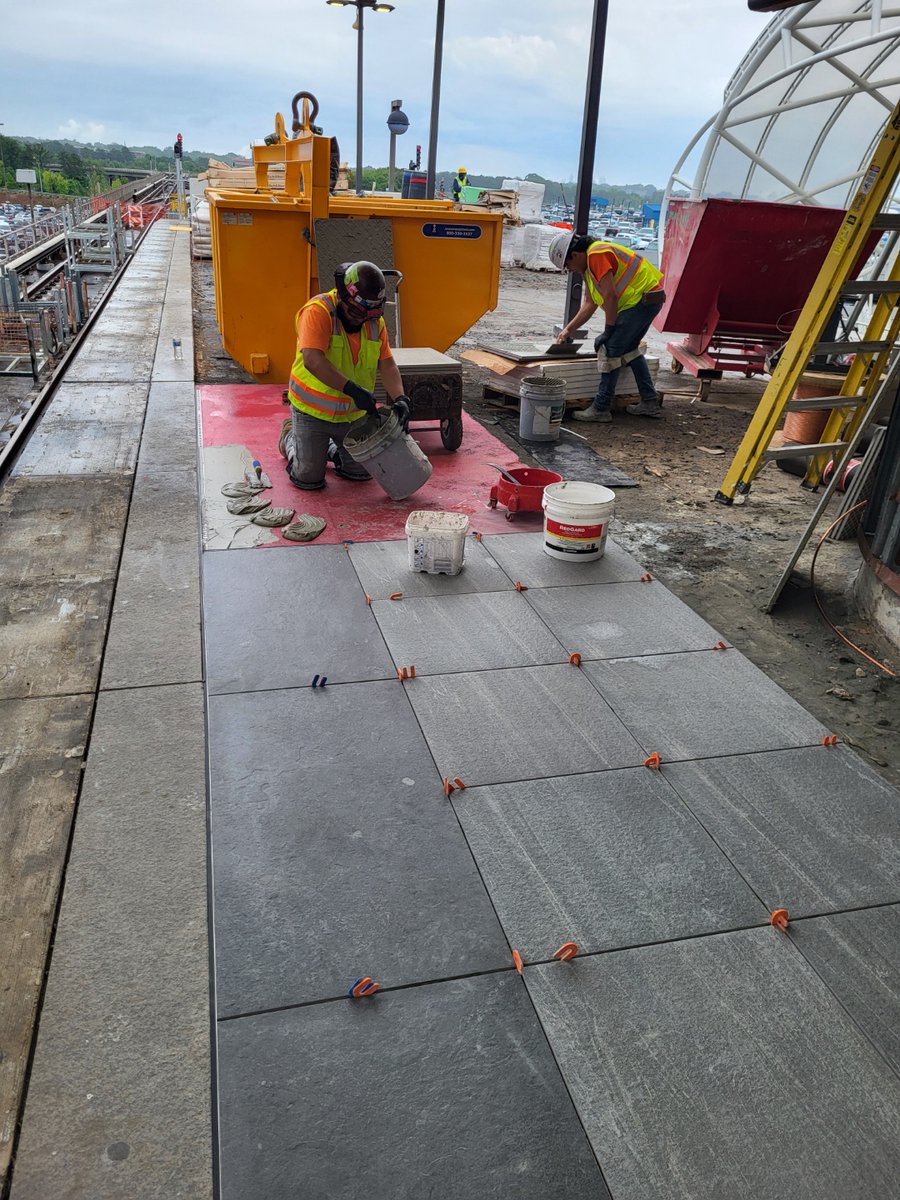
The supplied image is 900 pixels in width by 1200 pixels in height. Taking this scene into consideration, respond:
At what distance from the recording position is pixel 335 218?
753 cm

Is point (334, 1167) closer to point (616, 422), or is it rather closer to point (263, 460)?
point (263, 460)

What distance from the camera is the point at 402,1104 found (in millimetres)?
2029

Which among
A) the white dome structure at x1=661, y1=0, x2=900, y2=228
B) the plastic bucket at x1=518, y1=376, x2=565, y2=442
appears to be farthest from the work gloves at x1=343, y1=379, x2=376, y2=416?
the white dome structure at x1=661, y1=0, x2=900, y2=228

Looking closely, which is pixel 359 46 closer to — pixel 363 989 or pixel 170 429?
pixel 170 429

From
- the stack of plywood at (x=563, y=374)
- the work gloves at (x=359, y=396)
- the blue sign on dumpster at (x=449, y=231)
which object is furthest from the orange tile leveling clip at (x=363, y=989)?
the blue sign on dumpster at (x=449, y=231)

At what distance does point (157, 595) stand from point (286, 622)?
73 cm

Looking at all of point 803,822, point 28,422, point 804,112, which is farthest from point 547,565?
point 804,112

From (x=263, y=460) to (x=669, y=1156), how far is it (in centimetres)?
552

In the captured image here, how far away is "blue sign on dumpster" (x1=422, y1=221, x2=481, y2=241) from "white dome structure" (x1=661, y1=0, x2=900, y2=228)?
349 inches

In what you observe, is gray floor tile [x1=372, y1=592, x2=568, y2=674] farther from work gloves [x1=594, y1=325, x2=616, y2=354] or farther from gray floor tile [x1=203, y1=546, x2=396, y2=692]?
work gloves [x1=594, y1=325, x2=616, y2=354]

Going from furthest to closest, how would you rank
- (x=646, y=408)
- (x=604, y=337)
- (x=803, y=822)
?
(x=646, y=408)
(x=604, y=337)
(x=803, y=822)

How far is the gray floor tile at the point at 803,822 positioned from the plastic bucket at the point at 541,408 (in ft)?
14.8

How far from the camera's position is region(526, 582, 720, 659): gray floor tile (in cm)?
423

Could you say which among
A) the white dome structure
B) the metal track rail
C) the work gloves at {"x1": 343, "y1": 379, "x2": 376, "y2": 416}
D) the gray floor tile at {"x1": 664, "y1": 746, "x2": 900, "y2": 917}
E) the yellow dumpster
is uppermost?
the white dome structure
